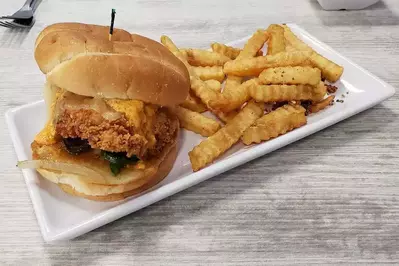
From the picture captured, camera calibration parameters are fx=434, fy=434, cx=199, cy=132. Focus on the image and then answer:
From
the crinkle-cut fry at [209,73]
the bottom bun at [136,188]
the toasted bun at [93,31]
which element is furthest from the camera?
the crinkle-cut fry at [209,73]

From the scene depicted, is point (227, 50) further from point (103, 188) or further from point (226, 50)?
point (103, 188)

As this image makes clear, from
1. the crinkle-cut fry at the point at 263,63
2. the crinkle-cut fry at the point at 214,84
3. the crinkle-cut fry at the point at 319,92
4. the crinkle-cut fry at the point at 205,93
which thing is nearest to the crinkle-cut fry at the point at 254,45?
the crinkle-cut fry at the point at 263,63

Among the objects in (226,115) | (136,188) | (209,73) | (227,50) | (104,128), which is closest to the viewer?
(104,128)

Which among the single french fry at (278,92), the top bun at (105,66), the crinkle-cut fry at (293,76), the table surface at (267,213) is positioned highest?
the top bun at (105,66)

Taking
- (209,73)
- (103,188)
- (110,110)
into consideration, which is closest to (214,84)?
(209,73)

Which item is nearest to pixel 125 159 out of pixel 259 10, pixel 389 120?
pixel 389 120

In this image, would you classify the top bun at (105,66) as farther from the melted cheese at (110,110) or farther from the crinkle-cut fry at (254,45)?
the crinkle-cut fry at (254,45)

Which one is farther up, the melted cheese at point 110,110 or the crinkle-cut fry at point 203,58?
the melted cheese at point 110,110
